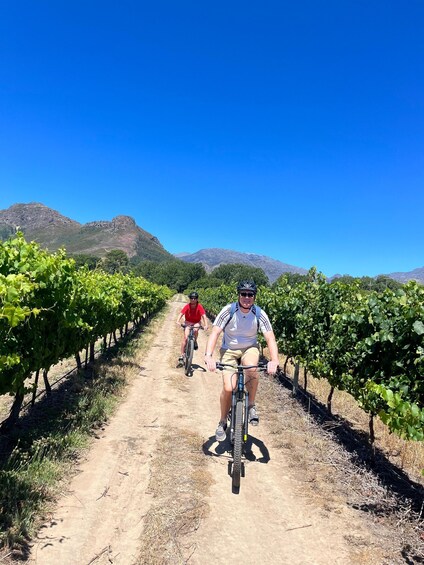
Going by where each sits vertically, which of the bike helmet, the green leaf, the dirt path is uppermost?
the bike helmet

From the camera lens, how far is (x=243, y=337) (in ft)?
18.0

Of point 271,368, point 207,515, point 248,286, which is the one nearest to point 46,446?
point 207,515

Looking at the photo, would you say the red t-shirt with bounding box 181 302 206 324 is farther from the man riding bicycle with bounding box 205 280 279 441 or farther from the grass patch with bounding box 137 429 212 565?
the man riding bicycle with bounding box 205 280 279 441

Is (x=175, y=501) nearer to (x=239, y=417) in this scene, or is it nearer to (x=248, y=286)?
(x=239, y=417)

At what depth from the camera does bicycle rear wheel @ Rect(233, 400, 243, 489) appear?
4645mm

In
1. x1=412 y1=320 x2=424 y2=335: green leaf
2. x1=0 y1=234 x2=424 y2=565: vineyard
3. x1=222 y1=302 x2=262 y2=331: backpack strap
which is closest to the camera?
x1=0 y1=234 x2=424 y2=565: vineyard

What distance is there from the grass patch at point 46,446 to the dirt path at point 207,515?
0.19 m

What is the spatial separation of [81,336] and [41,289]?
10.4 feet

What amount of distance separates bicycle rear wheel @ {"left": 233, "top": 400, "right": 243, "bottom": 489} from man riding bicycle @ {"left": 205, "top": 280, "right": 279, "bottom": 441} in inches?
19.1

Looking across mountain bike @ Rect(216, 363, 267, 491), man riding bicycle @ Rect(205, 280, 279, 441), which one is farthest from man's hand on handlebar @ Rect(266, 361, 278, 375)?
man riding bicycle @ Rect(205, 280, 279, 441)

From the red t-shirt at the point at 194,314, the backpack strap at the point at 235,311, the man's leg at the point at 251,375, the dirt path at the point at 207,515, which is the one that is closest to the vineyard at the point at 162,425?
the dirt path at the point at 207,515

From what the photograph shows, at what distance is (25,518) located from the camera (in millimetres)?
3725

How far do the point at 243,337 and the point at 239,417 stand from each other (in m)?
1.16

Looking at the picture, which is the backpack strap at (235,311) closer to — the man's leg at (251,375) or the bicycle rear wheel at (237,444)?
the man's leg at (251,375)
